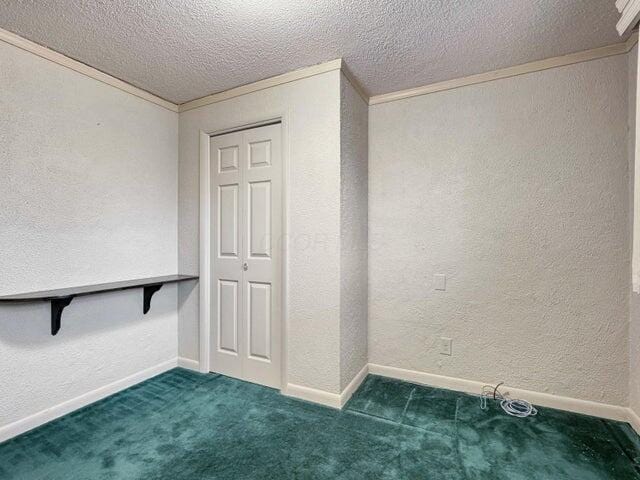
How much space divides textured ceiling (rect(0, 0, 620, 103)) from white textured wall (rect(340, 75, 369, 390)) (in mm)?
312

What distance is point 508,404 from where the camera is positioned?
85.1 inches

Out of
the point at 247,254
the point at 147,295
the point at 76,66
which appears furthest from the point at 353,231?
the point at 76,66

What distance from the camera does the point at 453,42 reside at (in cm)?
193

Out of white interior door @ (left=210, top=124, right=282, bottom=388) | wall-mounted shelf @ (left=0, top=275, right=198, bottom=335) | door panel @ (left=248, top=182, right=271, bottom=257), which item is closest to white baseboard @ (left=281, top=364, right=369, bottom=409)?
white interior door @ (left=210, top=124, right=282, bottom=388)

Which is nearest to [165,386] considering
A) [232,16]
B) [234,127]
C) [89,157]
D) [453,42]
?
[89,157]

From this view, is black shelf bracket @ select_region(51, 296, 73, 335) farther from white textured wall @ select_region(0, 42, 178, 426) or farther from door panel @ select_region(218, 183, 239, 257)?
door panel @ select_region(218, 183, 239, 257)

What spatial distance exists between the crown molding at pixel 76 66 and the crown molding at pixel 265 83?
0.28m

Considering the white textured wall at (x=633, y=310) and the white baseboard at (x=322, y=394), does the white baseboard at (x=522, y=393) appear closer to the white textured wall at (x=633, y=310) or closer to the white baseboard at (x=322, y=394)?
the white textured wall at (x=633, y=310)

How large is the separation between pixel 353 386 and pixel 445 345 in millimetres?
786

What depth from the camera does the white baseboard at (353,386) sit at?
2.18 metres

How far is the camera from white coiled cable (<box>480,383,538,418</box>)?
2.07 m

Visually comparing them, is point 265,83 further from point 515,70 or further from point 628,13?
point 628,13

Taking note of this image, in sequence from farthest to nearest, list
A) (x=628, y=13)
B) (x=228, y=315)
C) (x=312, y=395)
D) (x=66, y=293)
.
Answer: (x=228, y=315)
(x=312, y=395)
(x=66, y=293)
(x=628, y=13)

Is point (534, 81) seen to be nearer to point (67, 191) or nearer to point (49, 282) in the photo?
point (67, 191)
